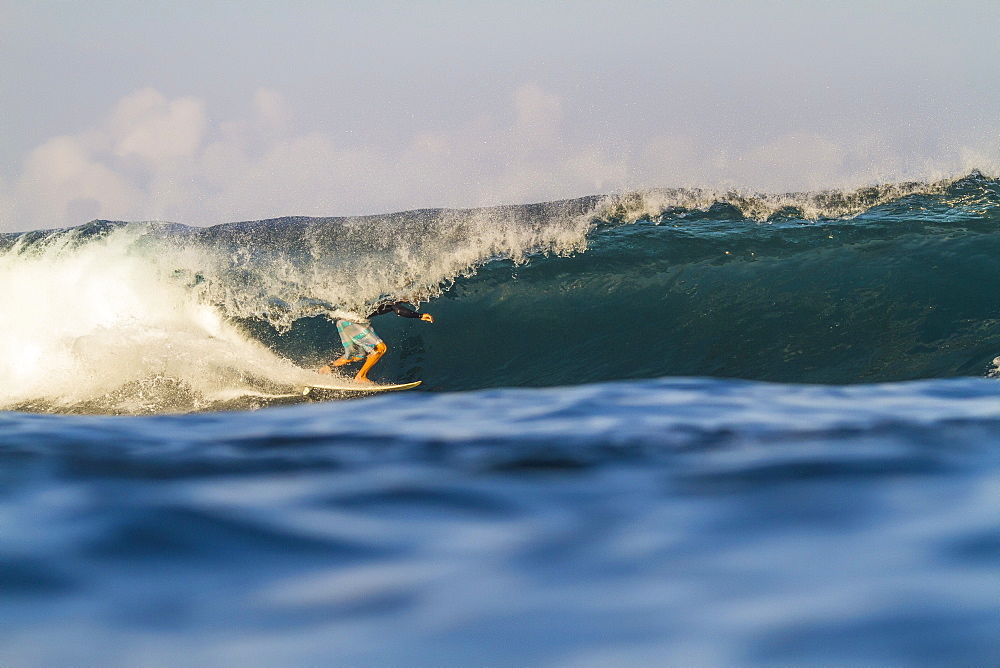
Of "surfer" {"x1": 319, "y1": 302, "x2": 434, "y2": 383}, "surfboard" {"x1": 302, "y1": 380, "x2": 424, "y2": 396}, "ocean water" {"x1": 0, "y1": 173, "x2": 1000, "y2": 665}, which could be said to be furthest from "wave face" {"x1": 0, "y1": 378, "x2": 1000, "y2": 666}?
"surfer" {"x1": 319, "y1": 302, "x2": 434, "y2": 383}

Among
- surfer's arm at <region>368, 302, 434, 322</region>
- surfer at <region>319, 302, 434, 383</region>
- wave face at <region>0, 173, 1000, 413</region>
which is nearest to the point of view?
surfer's arm at <region>368, 302, 434, 322</region>

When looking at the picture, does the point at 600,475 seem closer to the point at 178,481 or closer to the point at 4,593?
the point at 178,481

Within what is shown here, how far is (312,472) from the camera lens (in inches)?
61.7

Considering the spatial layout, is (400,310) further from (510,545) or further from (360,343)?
(510,545)

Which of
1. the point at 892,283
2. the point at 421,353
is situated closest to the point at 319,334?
the point at 421,353

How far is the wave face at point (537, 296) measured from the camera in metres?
10.3

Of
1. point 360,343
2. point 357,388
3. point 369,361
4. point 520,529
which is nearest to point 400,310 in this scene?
point 360,343

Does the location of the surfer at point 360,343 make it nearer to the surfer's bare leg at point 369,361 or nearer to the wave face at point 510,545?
the surfer's bare leg at point 369,361

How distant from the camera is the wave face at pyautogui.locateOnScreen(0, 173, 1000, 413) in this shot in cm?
1029

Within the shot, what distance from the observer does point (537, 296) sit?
40.3 feet

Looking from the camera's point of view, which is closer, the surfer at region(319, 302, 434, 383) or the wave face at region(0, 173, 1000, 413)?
the surfer at region(319, 302, 434, 383)

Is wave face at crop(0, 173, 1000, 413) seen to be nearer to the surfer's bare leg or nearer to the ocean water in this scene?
the surfer's bare leg

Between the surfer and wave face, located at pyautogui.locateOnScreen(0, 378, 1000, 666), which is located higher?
the surfer

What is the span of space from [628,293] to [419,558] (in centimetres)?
1119
